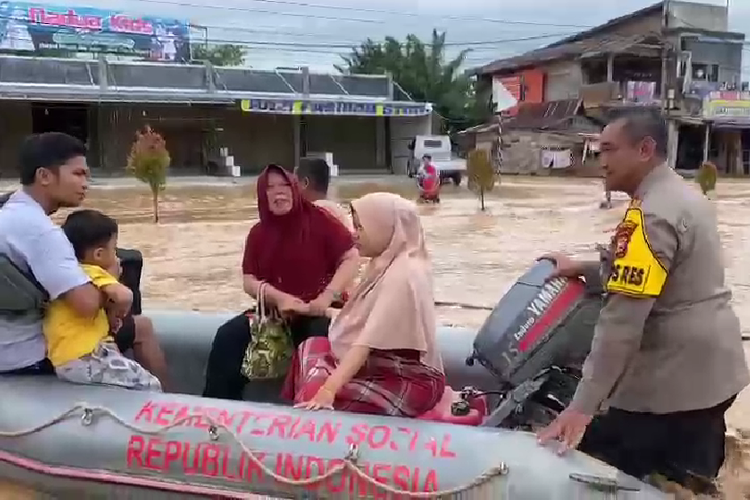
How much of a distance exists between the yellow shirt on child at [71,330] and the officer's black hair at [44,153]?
1.20 ft

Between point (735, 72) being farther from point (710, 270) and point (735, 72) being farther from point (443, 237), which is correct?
point (710, 270)

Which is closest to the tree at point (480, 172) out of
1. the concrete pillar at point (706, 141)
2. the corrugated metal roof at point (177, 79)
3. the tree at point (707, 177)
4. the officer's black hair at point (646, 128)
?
the tree at point (707, 177)

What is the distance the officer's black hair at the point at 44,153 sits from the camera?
126 inches

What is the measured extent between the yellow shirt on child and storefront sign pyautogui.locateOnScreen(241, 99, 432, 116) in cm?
2264

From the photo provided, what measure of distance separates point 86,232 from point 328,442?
45.4 inches

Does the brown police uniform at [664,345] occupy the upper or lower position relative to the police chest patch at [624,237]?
lower

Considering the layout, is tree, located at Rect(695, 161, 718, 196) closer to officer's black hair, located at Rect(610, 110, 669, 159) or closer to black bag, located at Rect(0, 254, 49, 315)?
officer's black hair, located at Rect(610, 110, 669, 159)

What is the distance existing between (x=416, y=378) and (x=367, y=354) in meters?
0.24

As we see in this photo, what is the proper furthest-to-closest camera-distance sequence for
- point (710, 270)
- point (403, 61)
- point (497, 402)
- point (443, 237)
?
point (403, 61) → point (443, 237) → point (497, 402) → point (710, 270)

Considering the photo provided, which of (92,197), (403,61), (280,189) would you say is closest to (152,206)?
(92,197)

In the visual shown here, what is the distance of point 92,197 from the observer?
802 inches

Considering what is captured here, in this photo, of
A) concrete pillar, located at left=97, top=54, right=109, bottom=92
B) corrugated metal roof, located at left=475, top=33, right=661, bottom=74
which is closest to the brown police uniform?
concrete pillar, located at left=97, top=54, right=109, bottom=92

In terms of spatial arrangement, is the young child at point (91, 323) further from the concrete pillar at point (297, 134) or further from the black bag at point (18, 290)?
the concrete pillar at point (297, 134)

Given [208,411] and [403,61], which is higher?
[403,61]
